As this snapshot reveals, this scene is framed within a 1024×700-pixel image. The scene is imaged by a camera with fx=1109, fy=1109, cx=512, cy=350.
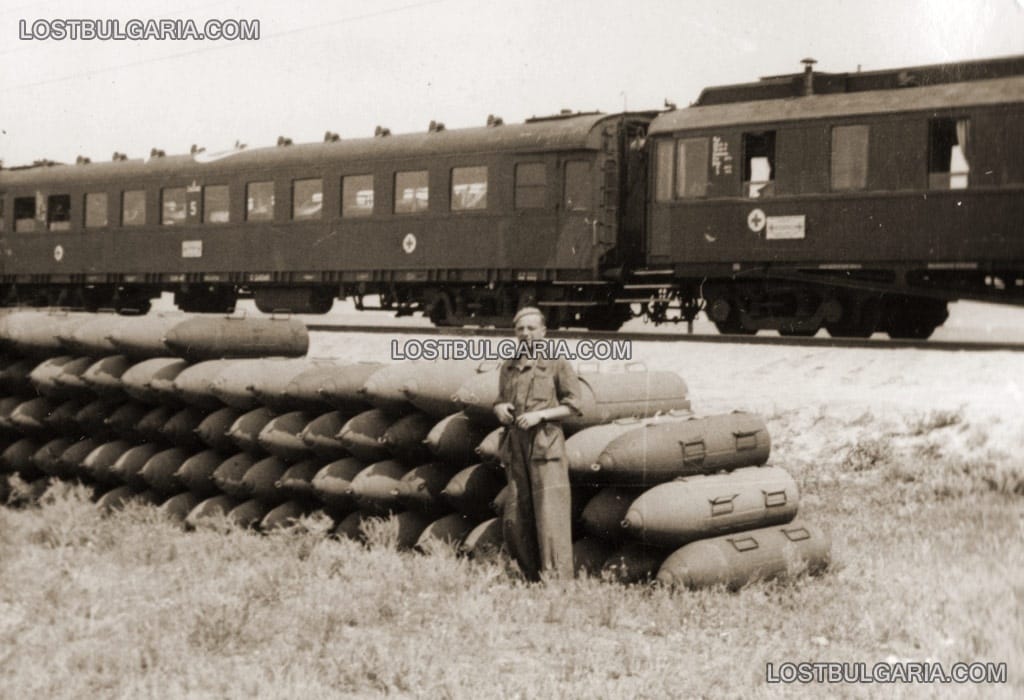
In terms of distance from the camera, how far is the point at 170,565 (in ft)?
28.4

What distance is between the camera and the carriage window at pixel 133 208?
22.8m

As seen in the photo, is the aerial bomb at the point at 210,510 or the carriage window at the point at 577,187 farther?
the carriage window at the point at 577,187

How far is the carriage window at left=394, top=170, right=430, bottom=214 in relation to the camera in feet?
60.5

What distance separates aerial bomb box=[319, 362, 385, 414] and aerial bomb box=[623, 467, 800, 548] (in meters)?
2.44

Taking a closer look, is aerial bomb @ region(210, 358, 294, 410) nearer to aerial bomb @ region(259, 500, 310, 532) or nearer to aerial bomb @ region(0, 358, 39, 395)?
aerial bomb @ region(259, 500, 310, 532)

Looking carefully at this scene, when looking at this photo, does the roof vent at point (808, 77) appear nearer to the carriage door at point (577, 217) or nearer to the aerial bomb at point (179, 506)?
the carriage door at point (577, 217)

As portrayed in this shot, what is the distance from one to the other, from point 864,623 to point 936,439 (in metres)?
3.82

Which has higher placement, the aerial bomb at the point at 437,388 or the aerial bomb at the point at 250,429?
the aerial bomb at the point at 437,388

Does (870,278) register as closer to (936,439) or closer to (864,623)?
(936,439)

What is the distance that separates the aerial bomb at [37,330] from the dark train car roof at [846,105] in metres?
8.69

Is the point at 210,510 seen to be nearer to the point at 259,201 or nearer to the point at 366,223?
the point at 366,223

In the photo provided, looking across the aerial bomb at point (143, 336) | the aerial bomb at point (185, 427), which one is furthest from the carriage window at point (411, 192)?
the aerial bomb at point (185, 427)

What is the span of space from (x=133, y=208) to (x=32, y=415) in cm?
1201

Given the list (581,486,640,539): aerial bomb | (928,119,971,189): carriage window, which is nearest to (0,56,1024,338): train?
(928,119,971,189): carriage window
